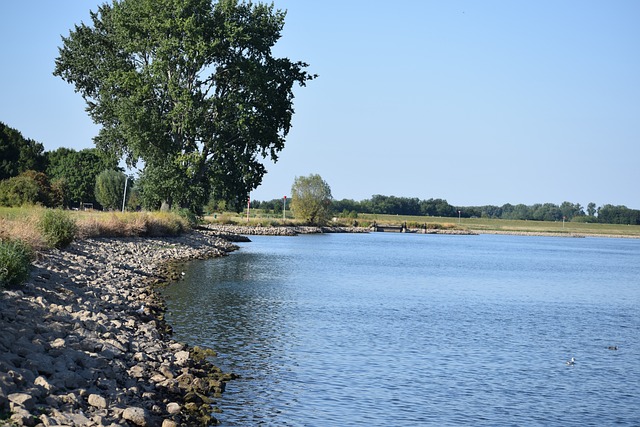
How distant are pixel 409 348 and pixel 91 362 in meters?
8.71

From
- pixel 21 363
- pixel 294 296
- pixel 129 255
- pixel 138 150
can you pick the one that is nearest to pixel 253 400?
pixel 21 363

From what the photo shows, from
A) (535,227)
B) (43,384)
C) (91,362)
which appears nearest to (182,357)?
(91,362)

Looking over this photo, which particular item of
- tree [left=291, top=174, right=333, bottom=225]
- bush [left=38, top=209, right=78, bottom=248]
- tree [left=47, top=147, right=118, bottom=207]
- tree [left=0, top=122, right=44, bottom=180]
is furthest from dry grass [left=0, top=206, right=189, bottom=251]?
tree [left=291, top=174, right=333, bottom=225]

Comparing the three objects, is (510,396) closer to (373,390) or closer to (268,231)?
(373,390)

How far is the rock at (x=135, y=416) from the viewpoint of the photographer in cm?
1014

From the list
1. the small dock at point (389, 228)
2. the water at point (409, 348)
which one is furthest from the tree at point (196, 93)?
the small dock at point (389, 228)

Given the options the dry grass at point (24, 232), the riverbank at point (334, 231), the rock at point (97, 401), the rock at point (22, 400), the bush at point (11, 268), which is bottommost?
the rock at point (97, 401)

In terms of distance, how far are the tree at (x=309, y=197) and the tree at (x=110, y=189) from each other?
3655cm

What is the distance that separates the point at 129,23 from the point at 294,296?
1062 inches

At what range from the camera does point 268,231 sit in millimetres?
90750

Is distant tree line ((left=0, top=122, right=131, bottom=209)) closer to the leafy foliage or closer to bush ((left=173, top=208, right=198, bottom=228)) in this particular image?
the leafy foliage

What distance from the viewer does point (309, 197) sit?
4405 inches

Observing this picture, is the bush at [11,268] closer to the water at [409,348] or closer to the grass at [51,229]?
the grass at [51,229]

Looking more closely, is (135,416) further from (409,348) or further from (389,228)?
(389,228)
